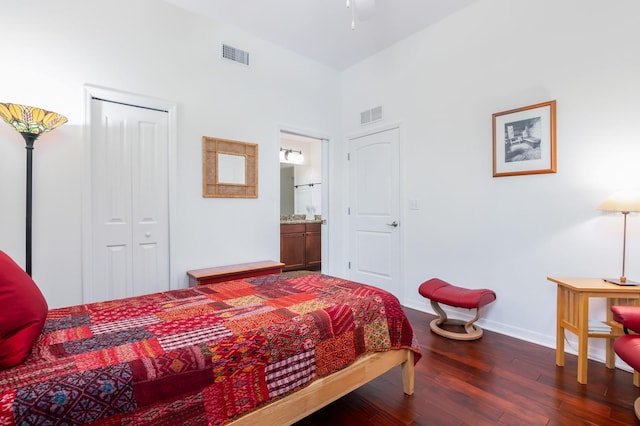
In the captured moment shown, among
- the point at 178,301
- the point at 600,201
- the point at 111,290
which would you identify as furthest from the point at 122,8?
the point at 600,201

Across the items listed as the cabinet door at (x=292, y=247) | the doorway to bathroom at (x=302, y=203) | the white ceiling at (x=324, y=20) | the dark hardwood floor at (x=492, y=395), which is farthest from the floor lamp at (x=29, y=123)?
the cabinet door at (x=292, y=247)

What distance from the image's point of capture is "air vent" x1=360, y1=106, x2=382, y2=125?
3.85 meters

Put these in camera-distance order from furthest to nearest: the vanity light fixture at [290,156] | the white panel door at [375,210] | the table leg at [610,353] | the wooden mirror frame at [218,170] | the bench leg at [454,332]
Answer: the vanity light fixture at [290,156] → the white panel door at [375,210] → the wooden mirror frame at [218,170] → the bench leg at [454,332] → the table leg at [610,353]

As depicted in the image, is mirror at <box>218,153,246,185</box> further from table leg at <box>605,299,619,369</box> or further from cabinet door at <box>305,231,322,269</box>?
table leg at <box>605,299,619,369</box>

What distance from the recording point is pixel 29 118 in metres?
2.08

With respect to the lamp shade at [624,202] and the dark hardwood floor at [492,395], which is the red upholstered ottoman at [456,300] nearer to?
the dark hardwood floor at [492,395]

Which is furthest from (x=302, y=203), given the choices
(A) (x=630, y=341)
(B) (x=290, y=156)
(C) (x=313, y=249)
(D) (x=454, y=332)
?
(A) (x=630, y=341)

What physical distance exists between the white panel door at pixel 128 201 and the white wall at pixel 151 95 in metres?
0.12

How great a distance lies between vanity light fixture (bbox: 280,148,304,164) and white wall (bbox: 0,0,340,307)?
1967mm

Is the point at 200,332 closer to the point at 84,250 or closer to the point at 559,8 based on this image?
the point at 84,250

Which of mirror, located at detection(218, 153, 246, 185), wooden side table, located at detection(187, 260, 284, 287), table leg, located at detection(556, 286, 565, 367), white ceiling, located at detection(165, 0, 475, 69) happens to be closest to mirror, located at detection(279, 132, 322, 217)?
white ceiling, located at detection(165, 0, 475, 69)

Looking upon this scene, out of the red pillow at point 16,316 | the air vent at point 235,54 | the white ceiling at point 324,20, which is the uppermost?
the white ceiling at point 324,20

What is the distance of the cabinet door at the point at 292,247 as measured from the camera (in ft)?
16.6

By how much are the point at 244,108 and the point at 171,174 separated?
1093 mm
